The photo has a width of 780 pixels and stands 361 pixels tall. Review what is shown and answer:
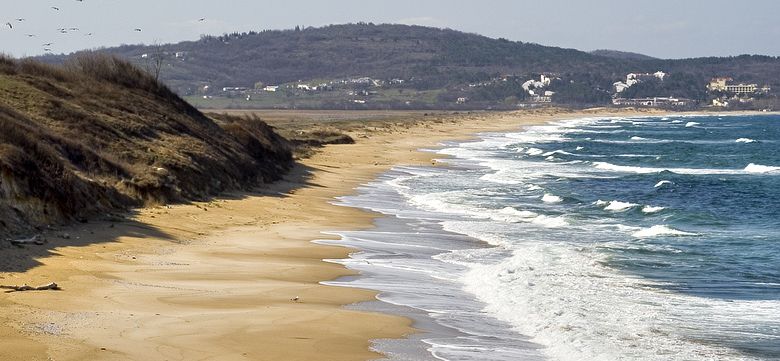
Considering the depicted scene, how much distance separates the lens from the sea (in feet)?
47.6

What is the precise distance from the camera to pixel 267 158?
3931 centimetres

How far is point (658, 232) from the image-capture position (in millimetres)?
27391

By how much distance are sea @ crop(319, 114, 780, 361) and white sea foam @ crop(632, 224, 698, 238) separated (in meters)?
0.07

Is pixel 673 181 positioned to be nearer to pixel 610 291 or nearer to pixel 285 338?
pixel 610 291

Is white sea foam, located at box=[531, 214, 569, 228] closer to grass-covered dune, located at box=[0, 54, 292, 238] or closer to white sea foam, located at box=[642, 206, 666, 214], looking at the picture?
white sea foam, located at box=[642, 206, 666, 214]

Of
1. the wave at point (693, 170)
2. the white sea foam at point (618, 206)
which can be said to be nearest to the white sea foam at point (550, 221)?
the white sea foam at point (618, 206)

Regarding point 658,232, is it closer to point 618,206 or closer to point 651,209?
point 651,209

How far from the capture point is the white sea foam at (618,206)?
33750mm

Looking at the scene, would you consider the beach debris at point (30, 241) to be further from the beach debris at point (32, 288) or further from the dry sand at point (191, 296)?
the beach debris at point (32, 288)

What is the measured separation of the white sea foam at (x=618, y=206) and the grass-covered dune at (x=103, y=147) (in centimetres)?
1086

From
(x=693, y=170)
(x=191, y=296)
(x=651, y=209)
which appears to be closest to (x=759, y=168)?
(x=693, y=170)

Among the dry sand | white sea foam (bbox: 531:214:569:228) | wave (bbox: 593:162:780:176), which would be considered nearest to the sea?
white sea foam (bbox: 531:214:569:228)

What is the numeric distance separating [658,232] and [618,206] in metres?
6.76

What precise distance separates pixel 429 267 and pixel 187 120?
1862cm
